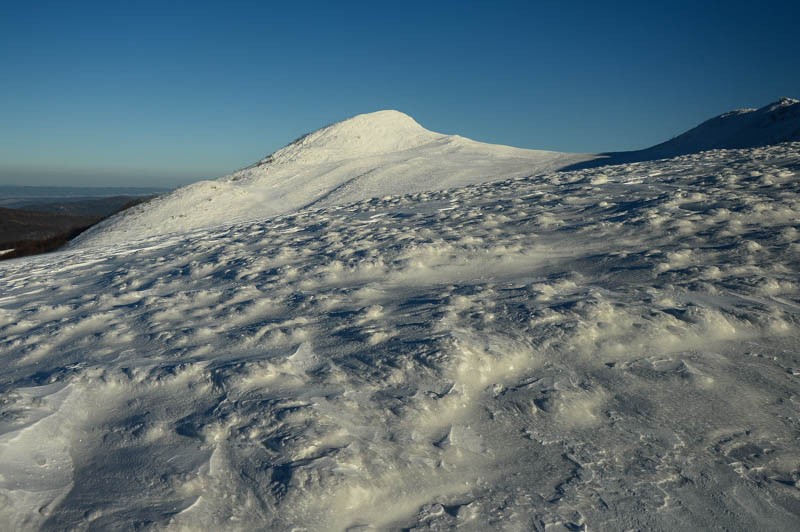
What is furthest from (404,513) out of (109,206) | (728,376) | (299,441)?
(109,206)

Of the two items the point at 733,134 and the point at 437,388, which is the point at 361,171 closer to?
the point at 733,134

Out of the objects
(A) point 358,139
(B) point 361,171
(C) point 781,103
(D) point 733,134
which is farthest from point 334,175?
(C) point 781,103

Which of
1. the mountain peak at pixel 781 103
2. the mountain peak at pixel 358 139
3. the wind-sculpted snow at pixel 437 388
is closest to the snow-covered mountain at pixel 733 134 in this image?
the mountain peak at pixel 781 103

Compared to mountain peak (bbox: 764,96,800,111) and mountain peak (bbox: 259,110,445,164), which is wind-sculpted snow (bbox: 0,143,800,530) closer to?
mountain peak (bbox: 764,96,800,111)

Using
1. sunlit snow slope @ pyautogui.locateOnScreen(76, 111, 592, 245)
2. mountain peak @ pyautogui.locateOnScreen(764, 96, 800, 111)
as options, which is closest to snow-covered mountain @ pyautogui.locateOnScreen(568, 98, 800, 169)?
mountain peak @ pyautogui.locateOnScreen(764, 96, 800, 111)

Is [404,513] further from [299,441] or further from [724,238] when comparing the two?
[724,238]

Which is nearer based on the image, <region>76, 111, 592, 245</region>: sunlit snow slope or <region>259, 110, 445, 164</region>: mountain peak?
<region>76, 111, 592, 245</region>: sunlit snow slope

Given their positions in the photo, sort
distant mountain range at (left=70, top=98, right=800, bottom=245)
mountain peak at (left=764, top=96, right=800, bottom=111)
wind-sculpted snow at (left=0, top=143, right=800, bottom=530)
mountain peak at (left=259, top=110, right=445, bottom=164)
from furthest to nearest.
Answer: mountain peak at (left=259, top=110, right=445, bottom=164) < mountain peak at (left=764, top=96, right=800, bottom=111) < distant mountain range at (left=70, top=98, right=800, bottom=245) < wind-sculpted snow at (left=0, top=143, right=800, bottom=530)
